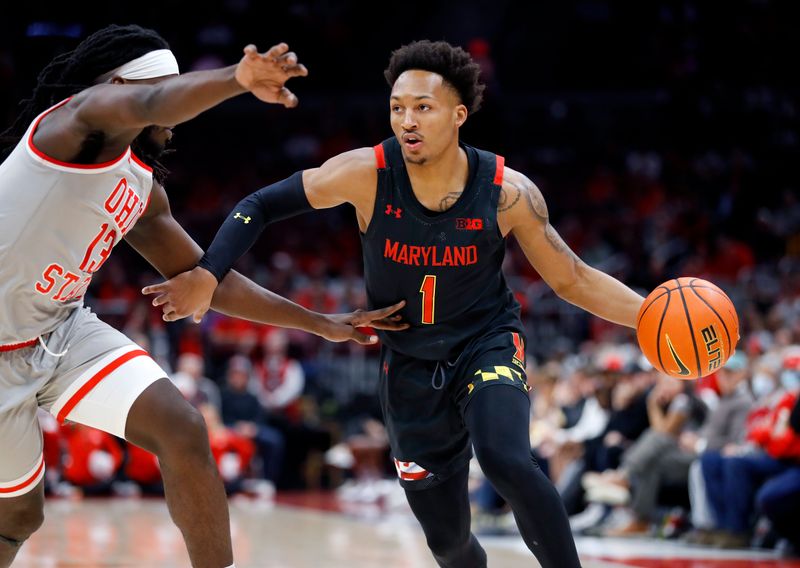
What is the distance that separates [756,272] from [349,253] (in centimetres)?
620

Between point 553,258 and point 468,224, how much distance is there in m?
0.42

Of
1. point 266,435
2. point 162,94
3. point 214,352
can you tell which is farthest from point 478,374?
point 214,352

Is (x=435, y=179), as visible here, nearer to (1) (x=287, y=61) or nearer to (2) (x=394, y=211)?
(2) (x=394, y=211)

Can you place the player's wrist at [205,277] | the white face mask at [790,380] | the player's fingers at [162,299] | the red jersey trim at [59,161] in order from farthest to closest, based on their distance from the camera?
the white face mask at [790,380] < the player's wrist at [205,277] < the player's fingers at [162,299] < the red jersey trim at [59,161]

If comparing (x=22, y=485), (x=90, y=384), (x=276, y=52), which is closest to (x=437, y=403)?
(x=90, y=384)

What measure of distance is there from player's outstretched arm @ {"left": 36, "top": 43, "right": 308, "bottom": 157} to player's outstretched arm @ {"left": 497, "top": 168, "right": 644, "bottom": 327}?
4.71 feet

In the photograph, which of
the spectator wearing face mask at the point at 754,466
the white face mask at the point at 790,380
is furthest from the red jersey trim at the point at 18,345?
the white face mask at the point at 790,380

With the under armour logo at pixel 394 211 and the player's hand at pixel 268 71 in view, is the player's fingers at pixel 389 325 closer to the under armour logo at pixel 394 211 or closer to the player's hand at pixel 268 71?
the under armour logo at pixel 394 211

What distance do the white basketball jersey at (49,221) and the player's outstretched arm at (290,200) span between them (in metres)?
0.50

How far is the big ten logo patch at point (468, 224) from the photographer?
465 cm

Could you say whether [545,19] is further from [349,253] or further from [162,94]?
[162,94]

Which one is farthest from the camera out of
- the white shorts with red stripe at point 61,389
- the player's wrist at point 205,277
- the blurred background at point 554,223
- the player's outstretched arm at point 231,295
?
the blurred background at point 554,223

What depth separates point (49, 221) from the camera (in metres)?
3.90

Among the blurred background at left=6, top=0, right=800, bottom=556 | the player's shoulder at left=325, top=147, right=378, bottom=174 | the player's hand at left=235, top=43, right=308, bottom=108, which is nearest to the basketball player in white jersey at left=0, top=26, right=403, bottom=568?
the player's hand at left=235, top=43, right=308, bottom=108
